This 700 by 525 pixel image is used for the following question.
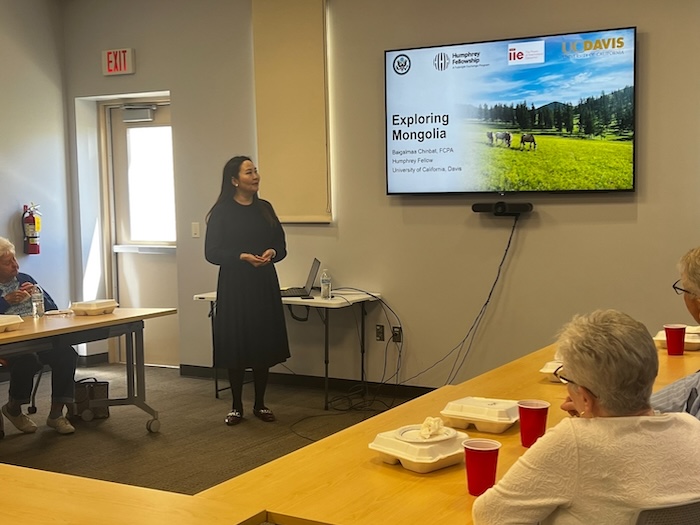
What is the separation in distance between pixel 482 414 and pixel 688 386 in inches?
21.2

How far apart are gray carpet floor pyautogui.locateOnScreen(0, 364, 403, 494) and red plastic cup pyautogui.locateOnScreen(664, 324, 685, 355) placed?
6.99 feet

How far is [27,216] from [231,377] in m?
2.58

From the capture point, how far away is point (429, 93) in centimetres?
555

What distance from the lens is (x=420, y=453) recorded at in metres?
1.91

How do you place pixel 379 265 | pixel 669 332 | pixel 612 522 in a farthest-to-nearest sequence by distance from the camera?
pixel 379 265
pixel 669 332
pixel 612 522

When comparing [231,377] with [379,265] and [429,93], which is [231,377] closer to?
[379,265]

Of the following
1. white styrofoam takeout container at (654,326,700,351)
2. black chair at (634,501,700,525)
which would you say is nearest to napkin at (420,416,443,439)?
black chair at (634,501,700,525)

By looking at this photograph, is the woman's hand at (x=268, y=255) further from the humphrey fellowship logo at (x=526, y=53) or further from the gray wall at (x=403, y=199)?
the humphrey fellowship logo at (x=526, y=53)

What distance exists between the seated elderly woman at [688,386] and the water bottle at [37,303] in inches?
146

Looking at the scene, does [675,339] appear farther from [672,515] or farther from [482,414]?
[672,515]

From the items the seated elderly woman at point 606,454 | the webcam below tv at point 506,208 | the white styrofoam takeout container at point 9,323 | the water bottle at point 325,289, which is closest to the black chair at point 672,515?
the seated elderly woman at point 606,454

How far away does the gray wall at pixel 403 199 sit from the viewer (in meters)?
4.97

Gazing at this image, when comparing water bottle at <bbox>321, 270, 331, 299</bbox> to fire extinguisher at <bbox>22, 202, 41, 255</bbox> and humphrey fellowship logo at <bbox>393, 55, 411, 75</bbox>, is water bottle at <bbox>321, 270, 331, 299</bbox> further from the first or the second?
fire extinguisher at <bbox>22, 202, 41, 255</bbox>

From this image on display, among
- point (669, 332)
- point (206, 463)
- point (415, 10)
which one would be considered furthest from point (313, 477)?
point (415, 10)
